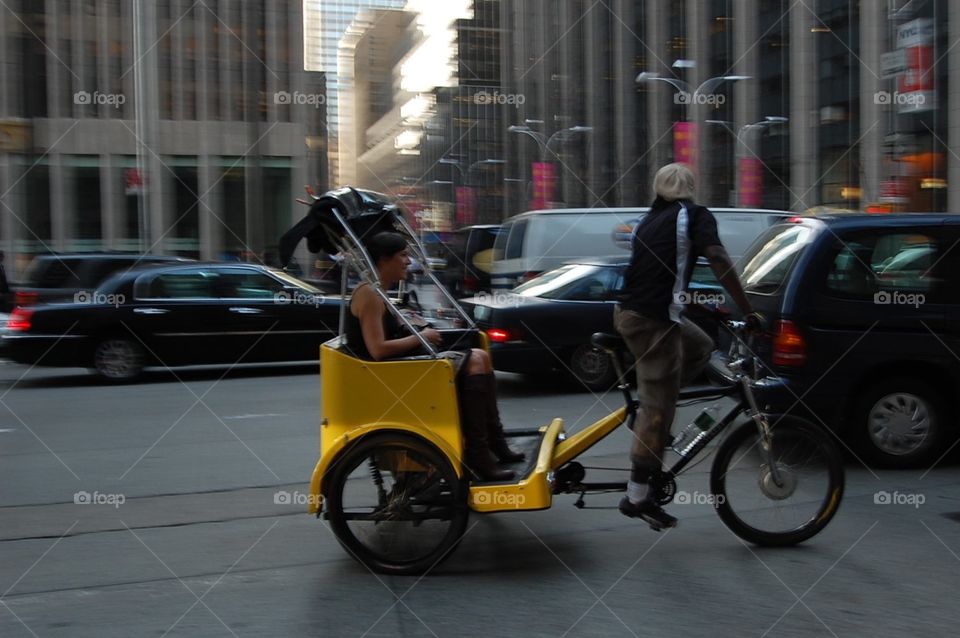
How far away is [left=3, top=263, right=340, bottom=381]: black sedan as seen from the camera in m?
12.5

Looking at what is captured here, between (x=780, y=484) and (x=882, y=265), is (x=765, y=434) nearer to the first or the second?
(x=780, y=484)

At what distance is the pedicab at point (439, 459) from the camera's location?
4.80 meters

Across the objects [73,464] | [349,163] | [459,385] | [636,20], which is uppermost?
[636,20]

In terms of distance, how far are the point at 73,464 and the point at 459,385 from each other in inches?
158

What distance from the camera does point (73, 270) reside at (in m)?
16.3

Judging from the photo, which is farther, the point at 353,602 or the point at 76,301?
the point at 76,301

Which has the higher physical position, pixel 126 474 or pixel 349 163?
pixel 349 163

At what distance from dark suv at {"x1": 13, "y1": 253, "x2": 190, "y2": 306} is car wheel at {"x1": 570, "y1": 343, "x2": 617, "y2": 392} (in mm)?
7336

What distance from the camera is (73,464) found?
24.9ft

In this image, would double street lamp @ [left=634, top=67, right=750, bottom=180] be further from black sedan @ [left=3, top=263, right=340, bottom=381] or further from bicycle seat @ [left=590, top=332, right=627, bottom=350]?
bicycle seat @ [left=590, top=332, right=627, bottom=350]

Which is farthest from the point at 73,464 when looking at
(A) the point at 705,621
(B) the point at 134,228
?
(B) the point at 134,228

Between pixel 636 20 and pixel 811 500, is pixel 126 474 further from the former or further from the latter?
pixel 636 20

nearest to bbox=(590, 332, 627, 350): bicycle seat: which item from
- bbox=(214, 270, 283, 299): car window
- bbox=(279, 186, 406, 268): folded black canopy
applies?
bbox=(279, 186, 406, 268): folded black canopy

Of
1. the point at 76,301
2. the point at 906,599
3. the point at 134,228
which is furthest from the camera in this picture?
the point at 134,228
